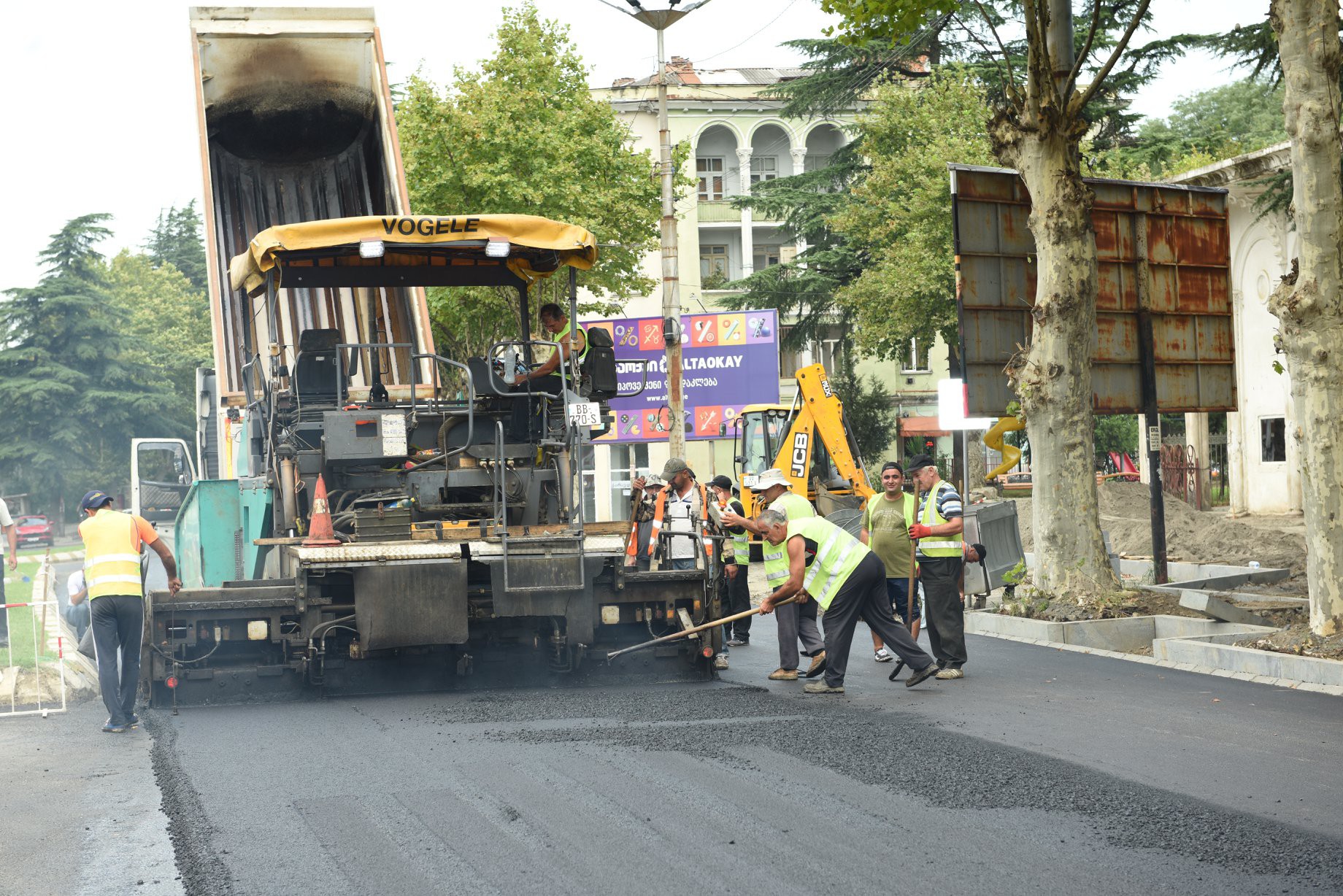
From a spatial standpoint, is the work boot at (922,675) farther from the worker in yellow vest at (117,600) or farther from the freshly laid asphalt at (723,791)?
the worker in yellow vest at (117,600)

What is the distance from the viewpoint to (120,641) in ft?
31.0

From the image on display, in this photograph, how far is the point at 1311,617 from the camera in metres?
11.2

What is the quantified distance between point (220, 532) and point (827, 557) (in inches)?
192

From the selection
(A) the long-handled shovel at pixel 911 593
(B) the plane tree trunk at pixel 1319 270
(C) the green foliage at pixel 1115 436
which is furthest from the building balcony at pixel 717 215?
(B) the plane tree trunk at pixel 1319 270

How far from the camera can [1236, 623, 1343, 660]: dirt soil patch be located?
414 inches

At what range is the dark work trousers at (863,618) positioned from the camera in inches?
388

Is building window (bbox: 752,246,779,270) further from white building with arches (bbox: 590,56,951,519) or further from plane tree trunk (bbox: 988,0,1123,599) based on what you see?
plane tree trunk (bbox: 988,0,1123,599)

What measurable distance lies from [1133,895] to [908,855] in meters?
0.87

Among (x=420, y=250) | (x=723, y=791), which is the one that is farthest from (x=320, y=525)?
(x=723, y=791)

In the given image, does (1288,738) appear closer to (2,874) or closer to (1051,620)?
(1051,620)

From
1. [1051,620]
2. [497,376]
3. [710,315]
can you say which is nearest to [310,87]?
[497,376]

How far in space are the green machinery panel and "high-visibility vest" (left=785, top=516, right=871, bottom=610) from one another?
4041 millimetres

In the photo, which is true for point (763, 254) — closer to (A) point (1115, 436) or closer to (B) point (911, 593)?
(A) point (1115, 436)

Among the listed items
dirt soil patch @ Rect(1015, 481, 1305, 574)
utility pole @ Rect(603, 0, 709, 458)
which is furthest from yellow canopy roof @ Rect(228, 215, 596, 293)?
utility pole @ Rect(603, 0, 709, 458)
